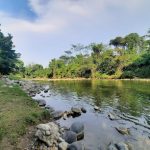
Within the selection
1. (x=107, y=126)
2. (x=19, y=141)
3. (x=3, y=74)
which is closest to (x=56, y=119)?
(x=107, y=126)

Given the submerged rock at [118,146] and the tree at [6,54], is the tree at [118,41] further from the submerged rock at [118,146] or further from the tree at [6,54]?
the submerged rock at [118,146]

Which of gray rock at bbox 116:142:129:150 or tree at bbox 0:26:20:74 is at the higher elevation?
tree at bbox 0:26:20:74

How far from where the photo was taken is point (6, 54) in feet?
140

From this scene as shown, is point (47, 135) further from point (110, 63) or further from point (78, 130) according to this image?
point (110, 63)

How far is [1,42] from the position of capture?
42.4 m

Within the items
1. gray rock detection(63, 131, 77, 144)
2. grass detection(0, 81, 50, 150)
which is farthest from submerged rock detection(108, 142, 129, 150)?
grass detection(0, 81, 50, 150)

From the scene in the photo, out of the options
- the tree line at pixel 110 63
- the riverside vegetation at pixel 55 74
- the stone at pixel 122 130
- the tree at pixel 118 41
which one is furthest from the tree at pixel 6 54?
the tree at pixel 118 41

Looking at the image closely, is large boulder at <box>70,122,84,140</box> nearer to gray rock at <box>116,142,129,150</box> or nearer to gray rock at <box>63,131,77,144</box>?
gray rock at <box>63,131,77,144</box>

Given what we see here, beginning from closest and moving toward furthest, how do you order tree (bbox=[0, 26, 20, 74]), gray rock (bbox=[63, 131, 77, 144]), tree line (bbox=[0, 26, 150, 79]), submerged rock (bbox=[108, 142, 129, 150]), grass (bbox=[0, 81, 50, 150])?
grass (bbox=[0, 81, 50, 150]), submerged rock (bbox=[108, 142, 129, 150]), gray rock (bbox=[63, 131, 77, 144]), tree (bbox=[0, 26, 20, 74]), tree line (bbox=[0, 26, 150, 79])

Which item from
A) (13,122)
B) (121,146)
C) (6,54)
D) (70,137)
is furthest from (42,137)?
(6,54)

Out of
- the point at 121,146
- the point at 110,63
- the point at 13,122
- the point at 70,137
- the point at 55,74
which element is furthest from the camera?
the point at 55,74

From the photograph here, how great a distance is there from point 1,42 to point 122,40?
181ft

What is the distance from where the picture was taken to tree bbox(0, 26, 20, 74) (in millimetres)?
39281

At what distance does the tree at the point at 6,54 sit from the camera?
39281mm
